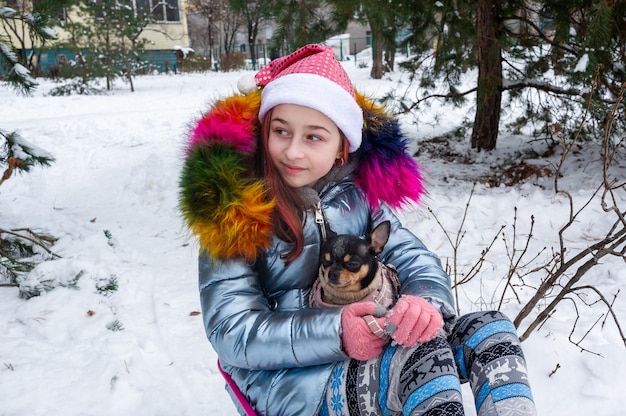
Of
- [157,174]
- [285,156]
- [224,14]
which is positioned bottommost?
[157,174]

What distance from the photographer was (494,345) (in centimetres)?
159

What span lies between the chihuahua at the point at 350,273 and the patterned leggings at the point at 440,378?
0.77 ft

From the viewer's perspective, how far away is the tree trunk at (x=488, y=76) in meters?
4.93

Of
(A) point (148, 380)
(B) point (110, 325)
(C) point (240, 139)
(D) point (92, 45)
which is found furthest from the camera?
(D) point (92, 45)

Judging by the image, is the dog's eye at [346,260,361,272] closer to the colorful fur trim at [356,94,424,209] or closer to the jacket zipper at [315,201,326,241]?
the jacket zipper at [315,201,326,241]

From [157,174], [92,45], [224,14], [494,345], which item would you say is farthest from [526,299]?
[224,14]

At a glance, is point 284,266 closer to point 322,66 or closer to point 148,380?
point 322,66

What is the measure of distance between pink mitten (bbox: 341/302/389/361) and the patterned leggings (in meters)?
0.06

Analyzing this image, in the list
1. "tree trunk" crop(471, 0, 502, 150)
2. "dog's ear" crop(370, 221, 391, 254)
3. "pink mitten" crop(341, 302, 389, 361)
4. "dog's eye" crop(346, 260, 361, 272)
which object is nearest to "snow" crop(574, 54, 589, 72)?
"tree trunk" crop(471, 0, 502, 150)

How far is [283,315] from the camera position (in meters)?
1.67

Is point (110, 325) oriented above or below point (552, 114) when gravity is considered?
below

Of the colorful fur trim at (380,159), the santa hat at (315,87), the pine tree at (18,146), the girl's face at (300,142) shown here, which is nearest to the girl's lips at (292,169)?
the girl's face at (300,142)

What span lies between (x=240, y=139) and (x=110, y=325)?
76.6 inches

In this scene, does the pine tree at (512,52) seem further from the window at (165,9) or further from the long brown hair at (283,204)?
the window at (165,9)
